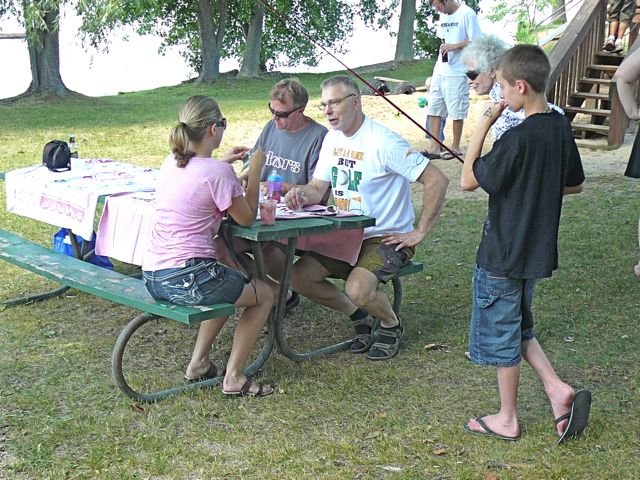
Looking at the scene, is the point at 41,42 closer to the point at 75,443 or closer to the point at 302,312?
the point at 302,312

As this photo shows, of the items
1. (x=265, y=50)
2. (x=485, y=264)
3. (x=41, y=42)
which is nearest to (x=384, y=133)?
(x=485, y=264)

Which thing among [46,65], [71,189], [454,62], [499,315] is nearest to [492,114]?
[499,315]

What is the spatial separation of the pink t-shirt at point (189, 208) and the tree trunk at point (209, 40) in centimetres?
1811

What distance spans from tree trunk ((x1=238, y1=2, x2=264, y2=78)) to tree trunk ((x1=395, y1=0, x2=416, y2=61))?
3584mm

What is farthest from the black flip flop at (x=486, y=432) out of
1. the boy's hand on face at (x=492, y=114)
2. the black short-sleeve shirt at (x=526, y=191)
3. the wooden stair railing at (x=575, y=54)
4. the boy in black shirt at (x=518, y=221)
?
the wooden stair railing at (x=575, y=54)

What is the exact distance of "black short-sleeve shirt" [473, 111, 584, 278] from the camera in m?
3.43

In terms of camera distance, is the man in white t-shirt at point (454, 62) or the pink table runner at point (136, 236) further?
the man in white t-shirt at point (454, 62)

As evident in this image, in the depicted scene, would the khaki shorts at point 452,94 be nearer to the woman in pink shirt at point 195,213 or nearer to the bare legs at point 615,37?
the bare legs at point 615,37

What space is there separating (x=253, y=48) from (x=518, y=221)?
823 inches

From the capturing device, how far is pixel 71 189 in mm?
5258

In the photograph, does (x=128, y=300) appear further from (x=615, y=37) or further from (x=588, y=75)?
(x=615, y=37)

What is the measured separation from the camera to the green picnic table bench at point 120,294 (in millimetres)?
3969

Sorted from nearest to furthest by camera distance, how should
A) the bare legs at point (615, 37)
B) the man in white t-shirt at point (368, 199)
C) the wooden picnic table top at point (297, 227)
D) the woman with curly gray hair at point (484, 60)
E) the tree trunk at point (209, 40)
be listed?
the woman with curly gray hair at point (484, 60)
the wooden picnic table top at point (297, 227)
the man in white t-shirt at point (368, 199)
the bare legs at point (615, 37)
the tree trunk at point (209, 40)

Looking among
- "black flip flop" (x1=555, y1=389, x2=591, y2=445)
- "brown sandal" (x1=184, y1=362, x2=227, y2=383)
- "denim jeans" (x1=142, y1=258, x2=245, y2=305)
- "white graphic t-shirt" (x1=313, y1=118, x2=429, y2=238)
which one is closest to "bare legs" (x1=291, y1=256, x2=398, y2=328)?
"white graphic t-shirt" (x1=313, y1=118, x2=429, y2=238)
